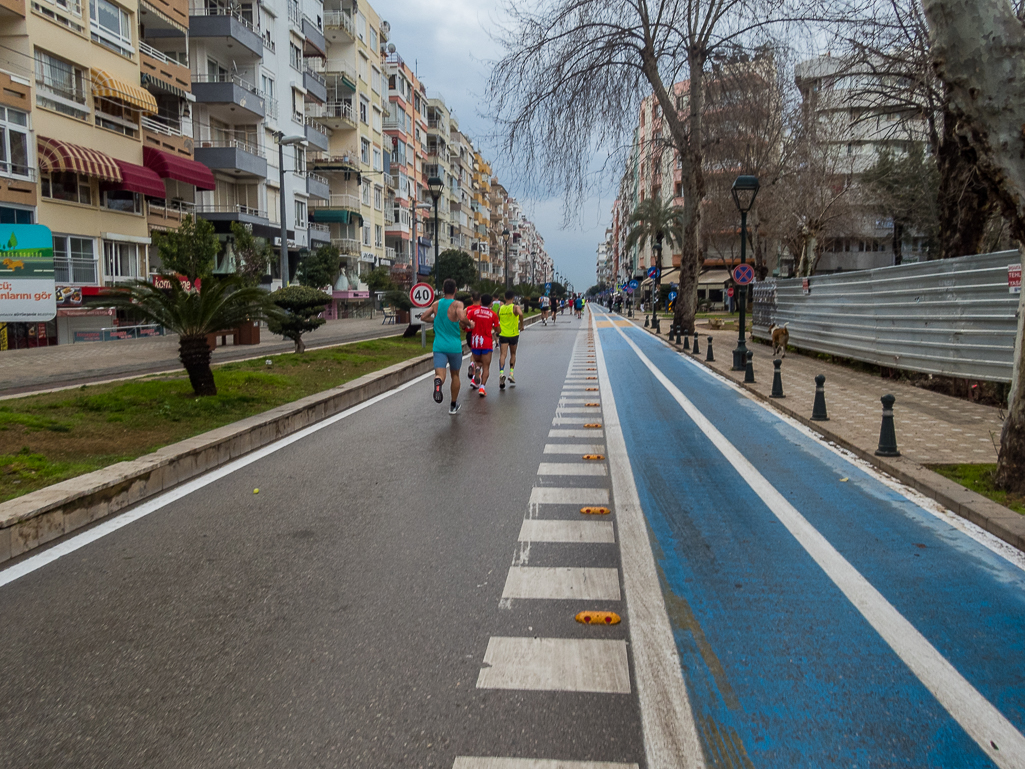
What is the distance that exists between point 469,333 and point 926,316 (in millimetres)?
7834

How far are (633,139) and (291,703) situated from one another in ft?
80.3

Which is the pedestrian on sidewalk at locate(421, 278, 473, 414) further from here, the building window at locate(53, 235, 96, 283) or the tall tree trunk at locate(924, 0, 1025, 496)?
the building window at locate(53, 235, 96, 283)

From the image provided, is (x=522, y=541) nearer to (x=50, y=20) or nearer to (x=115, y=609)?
(x=115, y=609)

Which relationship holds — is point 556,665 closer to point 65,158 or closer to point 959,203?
point 959,203

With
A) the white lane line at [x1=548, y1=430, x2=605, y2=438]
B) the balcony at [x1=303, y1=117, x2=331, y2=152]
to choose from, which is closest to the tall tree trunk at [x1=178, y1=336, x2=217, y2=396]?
the white lane line at [x1=548, y1=430, x2=605, y2=438]

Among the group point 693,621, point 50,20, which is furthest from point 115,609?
point 50,20

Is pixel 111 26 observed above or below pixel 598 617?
above

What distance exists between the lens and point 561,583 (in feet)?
15.5

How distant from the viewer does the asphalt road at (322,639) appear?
10.0ft

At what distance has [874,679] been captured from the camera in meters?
3.55

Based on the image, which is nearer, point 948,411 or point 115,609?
point 115,609

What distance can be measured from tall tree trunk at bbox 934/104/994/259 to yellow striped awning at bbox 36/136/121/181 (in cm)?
2463

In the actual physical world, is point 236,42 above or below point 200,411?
above

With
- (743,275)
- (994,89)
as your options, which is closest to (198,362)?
(994,89)
